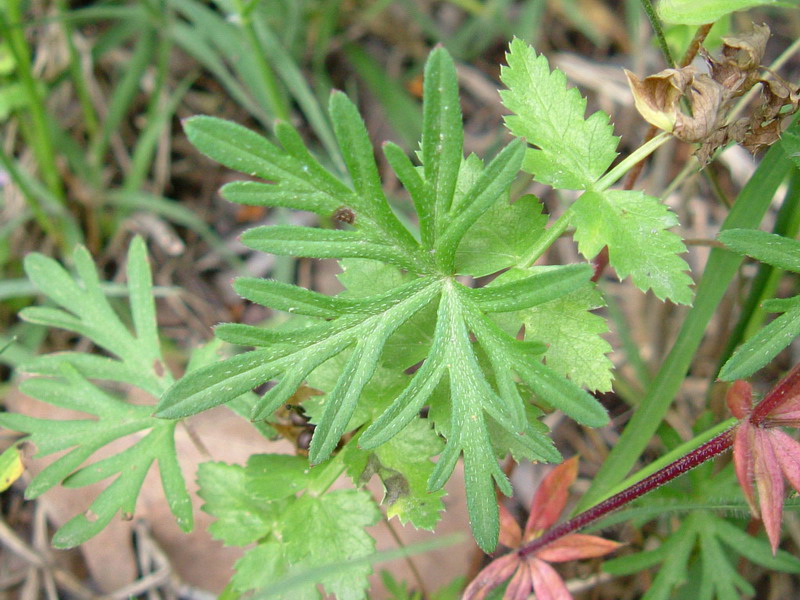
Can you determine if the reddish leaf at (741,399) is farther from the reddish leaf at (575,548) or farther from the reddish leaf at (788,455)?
the reddish leaf at (575,548)

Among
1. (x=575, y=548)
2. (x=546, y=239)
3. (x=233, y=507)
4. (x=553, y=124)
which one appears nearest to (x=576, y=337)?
(x=546, y=239)

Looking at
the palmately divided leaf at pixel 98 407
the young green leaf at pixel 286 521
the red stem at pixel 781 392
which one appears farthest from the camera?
the palmately divided leaf at pixel 98 407

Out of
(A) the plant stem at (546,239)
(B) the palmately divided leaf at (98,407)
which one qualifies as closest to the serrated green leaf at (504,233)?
(A) the plant stem at (546,239)

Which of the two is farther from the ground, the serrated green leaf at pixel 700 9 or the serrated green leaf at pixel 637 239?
the serrated green leaf at pixel 700 9

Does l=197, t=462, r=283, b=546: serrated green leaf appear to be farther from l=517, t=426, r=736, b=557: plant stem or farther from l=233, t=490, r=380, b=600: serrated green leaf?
l=517, t=426, r=736, b=557: plant stem

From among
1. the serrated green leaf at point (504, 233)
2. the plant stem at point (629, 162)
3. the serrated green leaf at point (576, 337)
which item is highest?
the plant stem at point (629, 162)

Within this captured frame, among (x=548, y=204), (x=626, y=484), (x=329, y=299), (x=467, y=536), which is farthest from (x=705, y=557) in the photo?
(x=548, y=204)

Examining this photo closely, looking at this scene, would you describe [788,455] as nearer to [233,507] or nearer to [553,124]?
[553,124]
